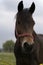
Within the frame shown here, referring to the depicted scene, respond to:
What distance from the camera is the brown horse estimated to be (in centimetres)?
856

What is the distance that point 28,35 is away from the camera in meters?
8.73

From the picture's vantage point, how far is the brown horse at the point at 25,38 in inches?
337

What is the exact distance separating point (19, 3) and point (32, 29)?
1.16 metres

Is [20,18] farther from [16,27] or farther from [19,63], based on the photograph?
[19,63]

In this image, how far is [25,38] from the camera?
28.7ft

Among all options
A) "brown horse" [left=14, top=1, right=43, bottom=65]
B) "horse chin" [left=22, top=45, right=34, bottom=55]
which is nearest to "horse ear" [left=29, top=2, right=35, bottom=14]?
"brown horse" [left=14, top=1, right=43, bottom=65]

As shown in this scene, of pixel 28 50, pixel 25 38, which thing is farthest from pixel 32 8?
pixel 28 50

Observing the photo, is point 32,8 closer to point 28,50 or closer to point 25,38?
point 25,38

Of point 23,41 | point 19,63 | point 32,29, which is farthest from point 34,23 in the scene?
point 19,63

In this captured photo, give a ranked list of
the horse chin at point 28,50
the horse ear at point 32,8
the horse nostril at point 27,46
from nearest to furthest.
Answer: the horse nostril at point 27,46 < the horse chin at point 28,50 < the horse ear at point 32,8

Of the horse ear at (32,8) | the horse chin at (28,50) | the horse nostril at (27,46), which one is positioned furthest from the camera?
the horse ear at (32,8)

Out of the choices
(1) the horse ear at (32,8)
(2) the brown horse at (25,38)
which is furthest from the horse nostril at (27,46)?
(1) the horse ear at (32,8)

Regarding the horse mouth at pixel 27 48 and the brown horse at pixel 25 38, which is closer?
the horse mouth at pixel 27 48

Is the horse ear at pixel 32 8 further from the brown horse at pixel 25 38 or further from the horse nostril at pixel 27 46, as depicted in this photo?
the horse nostril at pixel 27 46
